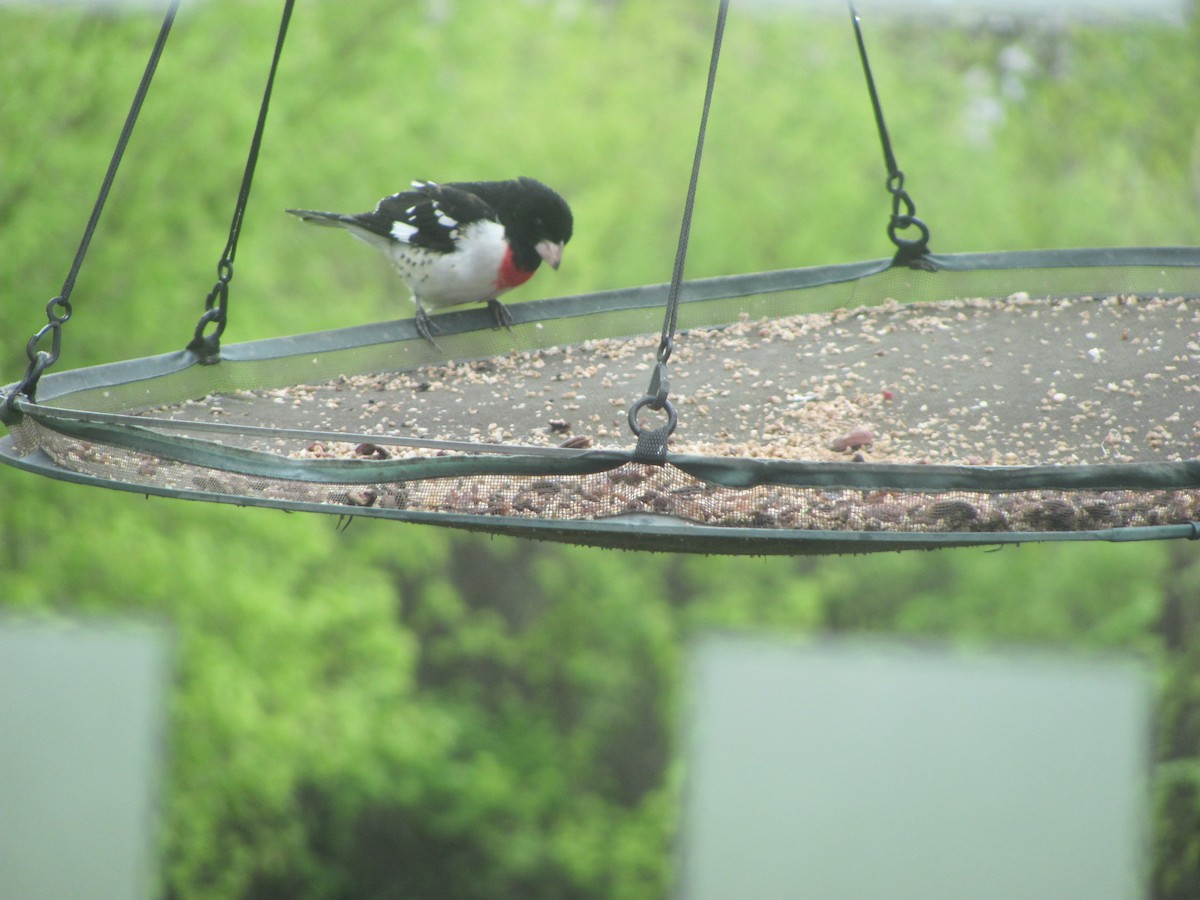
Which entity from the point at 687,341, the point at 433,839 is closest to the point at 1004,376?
the point at 687,341

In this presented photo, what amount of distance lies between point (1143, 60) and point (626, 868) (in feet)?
19.3

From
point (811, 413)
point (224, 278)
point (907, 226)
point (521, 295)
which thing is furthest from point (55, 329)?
point (521, 295)

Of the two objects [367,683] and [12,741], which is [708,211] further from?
[12,741]

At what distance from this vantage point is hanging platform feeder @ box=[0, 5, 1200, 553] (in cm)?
153

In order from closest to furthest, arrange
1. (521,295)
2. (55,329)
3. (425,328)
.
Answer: (55,329) → (425,328) → (521,295)

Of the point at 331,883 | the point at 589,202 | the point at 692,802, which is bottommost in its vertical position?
the point at 331,883

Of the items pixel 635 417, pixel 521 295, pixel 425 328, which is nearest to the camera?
pixel 635 417

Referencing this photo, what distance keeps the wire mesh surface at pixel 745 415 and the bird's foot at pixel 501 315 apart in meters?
0.03

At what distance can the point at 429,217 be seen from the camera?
326 centimetres

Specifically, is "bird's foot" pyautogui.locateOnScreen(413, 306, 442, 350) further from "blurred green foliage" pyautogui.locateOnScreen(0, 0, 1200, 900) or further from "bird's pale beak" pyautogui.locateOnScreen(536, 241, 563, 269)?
"blurred green foliage" pyautogui.locateOnScreen(0, 0, 1200, 900)

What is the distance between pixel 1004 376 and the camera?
2.37 meters

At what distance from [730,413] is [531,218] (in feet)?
4.17

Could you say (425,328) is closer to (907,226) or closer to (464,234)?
(464,234)

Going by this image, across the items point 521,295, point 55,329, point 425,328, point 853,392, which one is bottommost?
point 55,329
